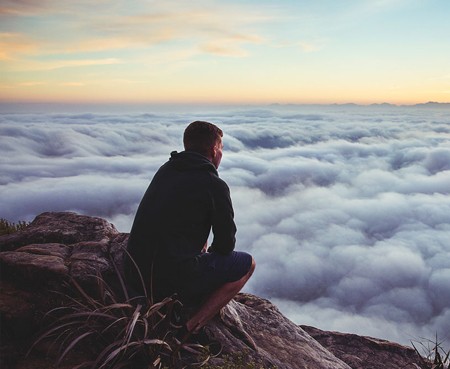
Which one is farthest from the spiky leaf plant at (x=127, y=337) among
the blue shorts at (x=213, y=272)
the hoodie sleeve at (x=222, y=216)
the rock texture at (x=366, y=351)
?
the rock texture at (x=366, y=351)

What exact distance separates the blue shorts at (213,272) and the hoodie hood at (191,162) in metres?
0.80

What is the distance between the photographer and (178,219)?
341 centimetres

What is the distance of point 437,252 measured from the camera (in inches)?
4562

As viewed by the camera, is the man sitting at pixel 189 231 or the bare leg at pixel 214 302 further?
the bare leg at pixel 214 302

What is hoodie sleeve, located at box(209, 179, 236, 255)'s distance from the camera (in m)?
3.49

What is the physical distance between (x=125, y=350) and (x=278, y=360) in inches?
85.9

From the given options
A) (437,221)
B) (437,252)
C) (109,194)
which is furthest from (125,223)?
(437,221)

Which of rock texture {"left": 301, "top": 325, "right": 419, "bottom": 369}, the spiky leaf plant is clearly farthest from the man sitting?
rock texture {"left": 301, "top": 325, "right": 419, "bottom": 369}

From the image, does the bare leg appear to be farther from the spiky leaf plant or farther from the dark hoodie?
the dark hoodie

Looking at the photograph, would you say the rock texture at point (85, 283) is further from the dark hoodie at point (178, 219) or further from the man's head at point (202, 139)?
the man's head at point (202, 139)

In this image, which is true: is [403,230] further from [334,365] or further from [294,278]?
[334,365]

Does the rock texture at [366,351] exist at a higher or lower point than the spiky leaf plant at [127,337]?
lower

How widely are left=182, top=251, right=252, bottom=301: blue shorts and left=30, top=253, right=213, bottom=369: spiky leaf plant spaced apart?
7.9 inches

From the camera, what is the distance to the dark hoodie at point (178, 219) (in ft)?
11.2
